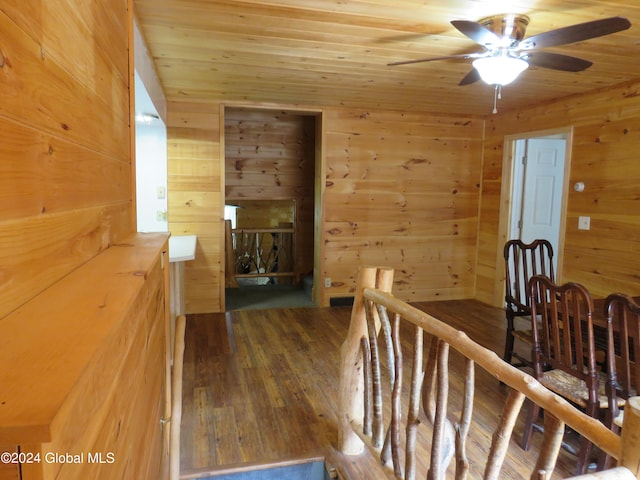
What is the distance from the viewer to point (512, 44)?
2295 millimetres

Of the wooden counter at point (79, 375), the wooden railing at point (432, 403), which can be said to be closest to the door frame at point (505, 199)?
the wooden railing at point (432, 403)

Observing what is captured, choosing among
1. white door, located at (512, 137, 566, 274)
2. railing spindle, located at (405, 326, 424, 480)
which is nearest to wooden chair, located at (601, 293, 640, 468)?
railing spindle, located at (405, 326, 424, 480)

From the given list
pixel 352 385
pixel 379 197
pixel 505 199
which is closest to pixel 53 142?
pixel 352 385

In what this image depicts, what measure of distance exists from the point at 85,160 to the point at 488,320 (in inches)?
173

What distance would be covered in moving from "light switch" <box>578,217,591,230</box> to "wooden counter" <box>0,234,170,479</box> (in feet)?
13.3

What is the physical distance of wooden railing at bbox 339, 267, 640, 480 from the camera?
3.31 ft

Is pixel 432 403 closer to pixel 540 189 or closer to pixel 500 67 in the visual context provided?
pixel 500 67

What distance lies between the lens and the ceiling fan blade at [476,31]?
1.94 meters

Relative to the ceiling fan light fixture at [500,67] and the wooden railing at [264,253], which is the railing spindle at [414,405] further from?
the wooden railing at [264,253]

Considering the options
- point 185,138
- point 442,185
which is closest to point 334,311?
point 442,185

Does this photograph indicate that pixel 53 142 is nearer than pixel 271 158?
A: Yes

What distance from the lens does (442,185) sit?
17.2ft

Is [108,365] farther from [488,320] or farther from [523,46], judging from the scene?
[488,320]

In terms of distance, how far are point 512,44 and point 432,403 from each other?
1.92 metres
